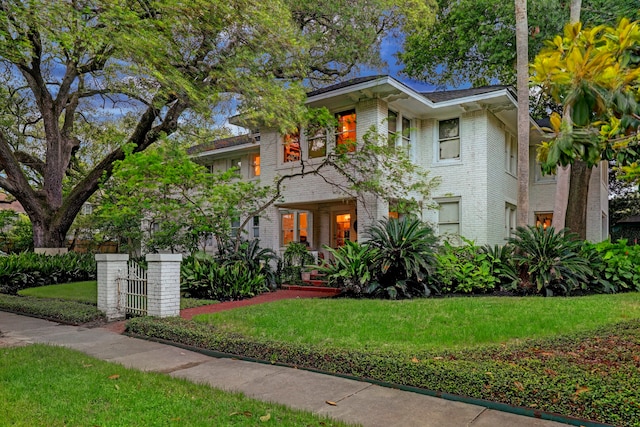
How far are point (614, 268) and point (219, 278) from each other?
31.1 feet

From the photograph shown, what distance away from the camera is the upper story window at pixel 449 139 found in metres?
14.1

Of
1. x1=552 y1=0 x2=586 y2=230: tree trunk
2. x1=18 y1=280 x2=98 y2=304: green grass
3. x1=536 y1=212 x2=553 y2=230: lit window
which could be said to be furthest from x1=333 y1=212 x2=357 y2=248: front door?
x1=18 y1=280 x2=98 y2=304: green grass

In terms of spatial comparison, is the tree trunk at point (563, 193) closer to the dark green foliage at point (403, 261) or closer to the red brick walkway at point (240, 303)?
the dark green foliage at point (403, 261)

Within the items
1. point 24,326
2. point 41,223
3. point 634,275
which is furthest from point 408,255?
point 41,223

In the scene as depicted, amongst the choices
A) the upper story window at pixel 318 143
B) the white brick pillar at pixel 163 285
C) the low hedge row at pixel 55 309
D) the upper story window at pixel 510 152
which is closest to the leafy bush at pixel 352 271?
the white brick pillar at pixel 163 285

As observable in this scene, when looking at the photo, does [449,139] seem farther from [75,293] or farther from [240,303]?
[75,293]

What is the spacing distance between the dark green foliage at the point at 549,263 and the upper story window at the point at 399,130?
4.55 m

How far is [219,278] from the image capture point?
35.3ft

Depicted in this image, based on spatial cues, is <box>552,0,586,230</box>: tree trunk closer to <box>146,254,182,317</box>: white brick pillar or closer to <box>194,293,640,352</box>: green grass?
<box>194,293,640,352</box>: green grass

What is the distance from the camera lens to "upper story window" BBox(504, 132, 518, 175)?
15508 mm

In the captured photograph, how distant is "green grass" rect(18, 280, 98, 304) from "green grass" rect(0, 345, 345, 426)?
6040 millimetres

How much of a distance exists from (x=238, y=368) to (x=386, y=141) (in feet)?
29.2

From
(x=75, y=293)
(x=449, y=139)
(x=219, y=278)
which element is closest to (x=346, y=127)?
(x=449, y=139)

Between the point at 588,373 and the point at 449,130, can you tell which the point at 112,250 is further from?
the point at 588,373
